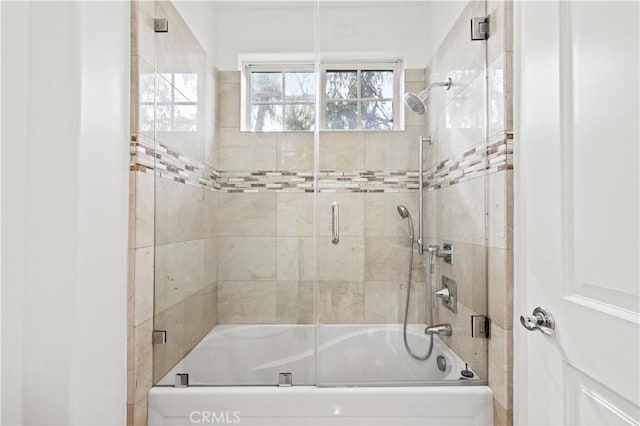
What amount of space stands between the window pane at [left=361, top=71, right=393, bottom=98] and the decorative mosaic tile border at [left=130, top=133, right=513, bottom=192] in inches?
13.6

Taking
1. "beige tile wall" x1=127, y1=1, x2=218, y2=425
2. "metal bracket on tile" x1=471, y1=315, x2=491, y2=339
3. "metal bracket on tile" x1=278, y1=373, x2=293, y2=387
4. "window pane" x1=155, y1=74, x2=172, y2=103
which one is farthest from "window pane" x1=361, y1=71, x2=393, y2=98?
"metal bracket on tile" x1=278, y1=373, x2=293, y2=387

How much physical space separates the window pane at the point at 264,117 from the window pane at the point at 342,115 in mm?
249

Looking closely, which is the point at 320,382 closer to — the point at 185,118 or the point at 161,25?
the point at 185,118

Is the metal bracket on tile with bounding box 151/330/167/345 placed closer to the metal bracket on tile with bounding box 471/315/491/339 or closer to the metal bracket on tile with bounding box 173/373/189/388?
the metal bracket on tile with bounding box 173/373/189/388

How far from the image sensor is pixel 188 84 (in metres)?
1.80

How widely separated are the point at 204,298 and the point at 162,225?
1.30 feet

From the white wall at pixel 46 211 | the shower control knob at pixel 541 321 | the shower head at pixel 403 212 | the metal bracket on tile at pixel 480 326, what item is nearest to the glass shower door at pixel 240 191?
the shower head at pixel 403 212

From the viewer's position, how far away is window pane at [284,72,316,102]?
6.07 feet

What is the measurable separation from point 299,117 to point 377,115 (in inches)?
14.2

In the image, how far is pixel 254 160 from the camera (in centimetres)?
194

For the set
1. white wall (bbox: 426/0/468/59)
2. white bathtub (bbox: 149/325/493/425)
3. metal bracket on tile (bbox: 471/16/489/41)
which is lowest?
white bathtub (bbox: 149/325/493/425)

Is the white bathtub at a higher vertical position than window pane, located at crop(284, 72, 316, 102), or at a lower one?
lower

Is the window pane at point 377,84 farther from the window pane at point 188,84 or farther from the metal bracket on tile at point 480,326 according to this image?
the metal bracket on tile at point 480,326

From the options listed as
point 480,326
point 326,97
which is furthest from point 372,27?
point 480,326
